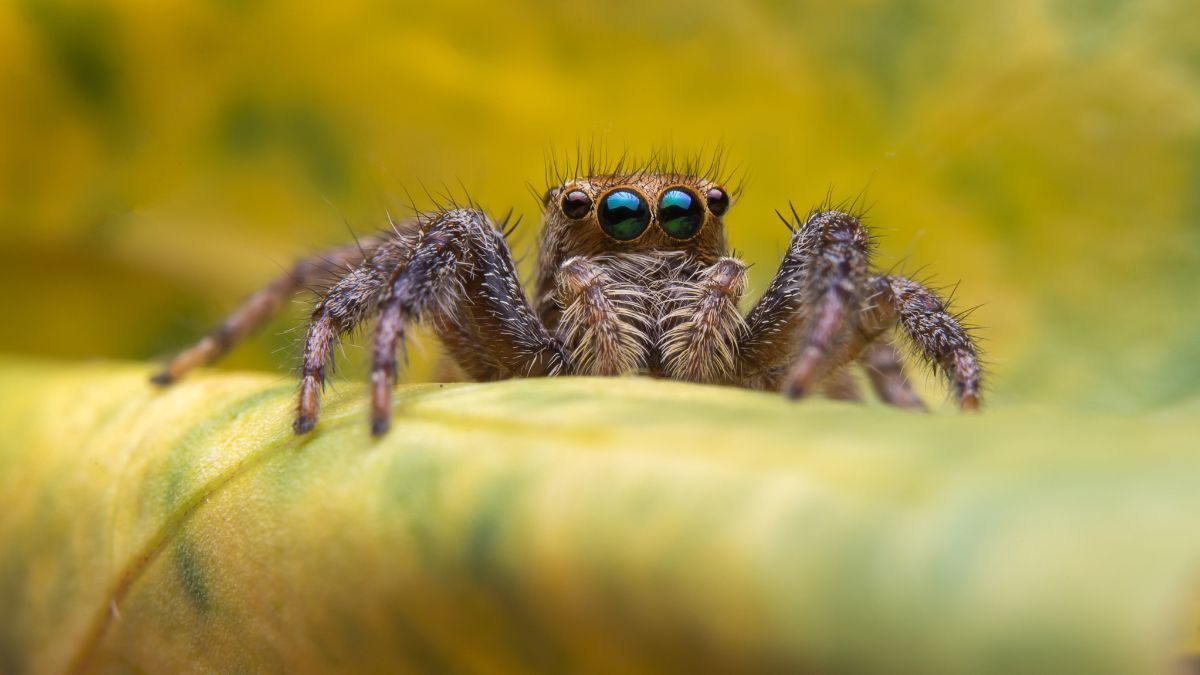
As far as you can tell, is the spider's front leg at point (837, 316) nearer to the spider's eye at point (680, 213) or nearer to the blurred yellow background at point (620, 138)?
the spider's eye at point (680, 213)

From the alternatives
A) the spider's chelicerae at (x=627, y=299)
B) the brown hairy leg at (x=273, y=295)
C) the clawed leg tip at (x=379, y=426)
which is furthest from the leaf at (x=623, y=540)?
the brown hairy leg at (x=273, y=295)

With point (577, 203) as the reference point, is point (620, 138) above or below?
above

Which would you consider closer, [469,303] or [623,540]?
[623,540]

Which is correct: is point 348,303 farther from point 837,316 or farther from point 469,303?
point 837,316

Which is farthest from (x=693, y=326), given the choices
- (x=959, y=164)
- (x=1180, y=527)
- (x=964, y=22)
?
(x=1180, y=527)

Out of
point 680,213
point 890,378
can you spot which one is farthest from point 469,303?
point 890,378

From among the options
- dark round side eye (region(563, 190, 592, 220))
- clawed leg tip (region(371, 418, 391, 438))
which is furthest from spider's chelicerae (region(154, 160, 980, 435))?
clawed leg tip (region(371, 418, 391, 438))

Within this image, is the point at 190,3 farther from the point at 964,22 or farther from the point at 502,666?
the point at 502,666
